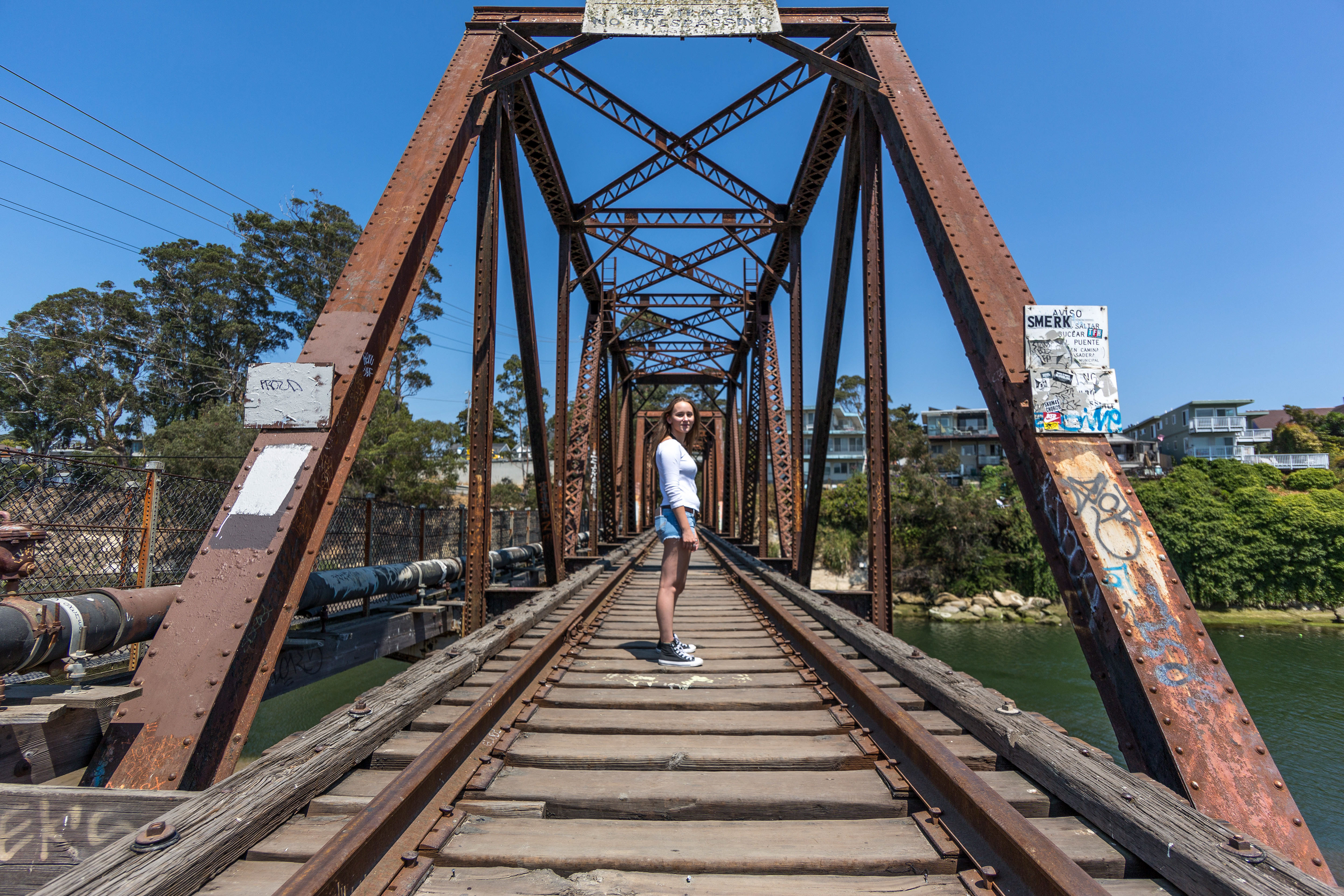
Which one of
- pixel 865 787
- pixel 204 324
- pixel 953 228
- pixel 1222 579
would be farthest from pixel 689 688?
pixel 204 324

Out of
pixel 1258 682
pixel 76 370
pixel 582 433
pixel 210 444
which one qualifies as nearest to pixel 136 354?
pixel 76 370

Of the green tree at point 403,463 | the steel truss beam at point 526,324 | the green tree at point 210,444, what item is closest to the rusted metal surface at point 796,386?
the steel truss beam at point 526,324

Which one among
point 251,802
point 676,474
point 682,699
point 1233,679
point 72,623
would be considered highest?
point 676,474

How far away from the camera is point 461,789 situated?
2193 millimetres

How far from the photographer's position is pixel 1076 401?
3174 mm

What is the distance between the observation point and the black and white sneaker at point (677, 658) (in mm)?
3922

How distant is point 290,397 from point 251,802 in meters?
2.10

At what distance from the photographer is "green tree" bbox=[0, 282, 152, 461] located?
34.1 metres

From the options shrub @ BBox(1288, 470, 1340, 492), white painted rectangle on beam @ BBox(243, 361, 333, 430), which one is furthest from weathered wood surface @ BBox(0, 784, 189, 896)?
shrub @ BBox(1288, 470, 1340, 492)

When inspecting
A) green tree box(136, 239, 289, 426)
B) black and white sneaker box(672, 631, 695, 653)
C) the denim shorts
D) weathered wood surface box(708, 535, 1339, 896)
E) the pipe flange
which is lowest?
black and white sneaker box(672, 631, 695, 653)

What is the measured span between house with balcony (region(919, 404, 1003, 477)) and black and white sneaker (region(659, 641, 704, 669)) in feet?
181

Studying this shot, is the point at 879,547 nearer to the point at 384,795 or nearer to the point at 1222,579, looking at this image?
the point at 384,795

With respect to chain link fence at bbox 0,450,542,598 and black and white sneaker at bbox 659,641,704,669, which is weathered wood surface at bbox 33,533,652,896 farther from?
chain link fence at bbox 0,450,542,598

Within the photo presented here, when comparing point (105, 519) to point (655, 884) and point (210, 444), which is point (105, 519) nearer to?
point (655, 884)
